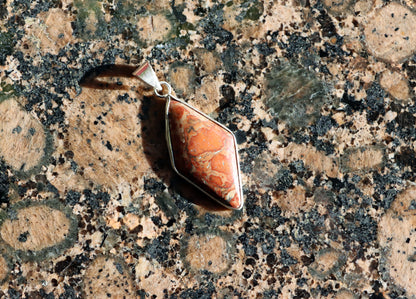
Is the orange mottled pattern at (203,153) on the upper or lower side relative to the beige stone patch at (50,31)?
lower

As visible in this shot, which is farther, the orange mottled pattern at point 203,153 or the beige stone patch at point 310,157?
the beige stone patch at point 310,157

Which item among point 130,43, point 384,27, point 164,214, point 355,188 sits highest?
point 384,27

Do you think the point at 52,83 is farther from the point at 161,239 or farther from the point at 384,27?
the point at 384,27

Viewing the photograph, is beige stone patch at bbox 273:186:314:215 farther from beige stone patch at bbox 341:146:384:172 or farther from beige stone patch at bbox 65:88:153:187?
beige stone patch at bbox 65:88:153:187

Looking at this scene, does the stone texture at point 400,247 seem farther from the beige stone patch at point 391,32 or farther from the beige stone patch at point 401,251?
the beige stone patch at point 391,32

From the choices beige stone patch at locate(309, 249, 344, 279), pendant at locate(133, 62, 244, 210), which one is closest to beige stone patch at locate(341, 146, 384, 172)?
beige stone patch at locate(309, 249, 344, 279)

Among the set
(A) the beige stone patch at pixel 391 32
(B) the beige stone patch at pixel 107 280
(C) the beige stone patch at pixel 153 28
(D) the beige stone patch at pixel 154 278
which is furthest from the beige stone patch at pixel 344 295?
(C) the beige stone patch at pixel 153 28

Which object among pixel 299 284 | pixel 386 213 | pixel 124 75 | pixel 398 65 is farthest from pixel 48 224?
pixel 398 65

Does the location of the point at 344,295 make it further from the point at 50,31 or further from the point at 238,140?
the point at 50,31
